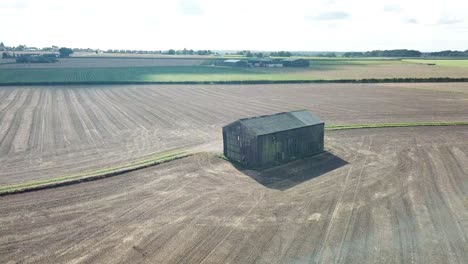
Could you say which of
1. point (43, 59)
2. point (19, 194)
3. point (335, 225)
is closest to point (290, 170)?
point (335, 225)

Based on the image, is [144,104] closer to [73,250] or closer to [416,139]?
[416,139]

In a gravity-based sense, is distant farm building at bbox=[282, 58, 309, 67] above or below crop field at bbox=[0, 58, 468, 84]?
above

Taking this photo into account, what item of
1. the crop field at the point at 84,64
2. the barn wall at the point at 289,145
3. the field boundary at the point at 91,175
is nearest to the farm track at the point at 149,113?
the field boundary at the point at 91,175

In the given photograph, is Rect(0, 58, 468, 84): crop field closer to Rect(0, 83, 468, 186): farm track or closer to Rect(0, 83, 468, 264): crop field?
Rect(0, 83, 468, 186): farm track

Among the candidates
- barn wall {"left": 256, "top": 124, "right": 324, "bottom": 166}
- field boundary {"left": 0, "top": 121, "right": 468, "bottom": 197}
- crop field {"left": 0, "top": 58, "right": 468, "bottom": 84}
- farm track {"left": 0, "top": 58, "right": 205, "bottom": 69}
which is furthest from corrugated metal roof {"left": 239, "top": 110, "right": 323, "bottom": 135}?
farm track {"left": 0, "top": 58, "right": 205, "bottom": 69}

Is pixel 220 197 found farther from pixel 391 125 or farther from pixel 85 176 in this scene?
pixel 391 125

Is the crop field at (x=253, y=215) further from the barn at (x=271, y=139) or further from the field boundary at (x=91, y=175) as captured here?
the barn at (x=271, y=139)
